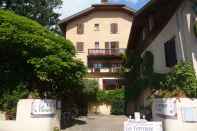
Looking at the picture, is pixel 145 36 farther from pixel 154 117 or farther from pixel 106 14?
pixel 106 14

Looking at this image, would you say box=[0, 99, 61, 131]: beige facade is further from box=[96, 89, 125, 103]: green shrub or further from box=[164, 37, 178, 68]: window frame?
box=[96, 89, 125, 103]: green shrub

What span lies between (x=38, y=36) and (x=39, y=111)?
4.12m

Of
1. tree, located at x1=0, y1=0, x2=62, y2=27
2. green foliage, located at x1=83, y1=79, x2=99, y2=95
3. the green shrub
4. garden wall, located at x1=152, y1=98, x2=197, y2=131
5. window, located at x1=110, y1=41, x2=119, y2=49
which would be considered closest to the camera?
garden wall, located at x1=152, y1=98, x2=197, y2=131

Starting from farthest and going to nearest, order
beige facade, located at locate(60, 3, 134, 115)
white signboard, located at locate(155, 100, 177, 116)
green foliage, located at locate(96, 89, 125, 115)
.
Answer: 1. beige facade, located at locate(60, 3, 134, 115)
2. green foliage, located at locate(96, 89, 125, 115)
3. white signboard, located at locate(155, 100, 177, 116)

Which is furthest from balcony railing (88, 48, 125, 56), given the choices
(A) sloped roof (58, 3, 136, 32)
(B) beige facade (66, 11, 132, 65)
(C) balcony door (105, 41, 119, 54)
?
(A) sloped roof (58, 3, 136, 32)

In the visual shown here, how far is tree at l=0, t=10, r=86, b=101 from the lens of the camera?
14977 mm

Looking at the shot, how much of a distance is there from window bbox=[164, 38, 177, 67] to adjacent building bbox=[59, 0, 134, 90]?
19.4m

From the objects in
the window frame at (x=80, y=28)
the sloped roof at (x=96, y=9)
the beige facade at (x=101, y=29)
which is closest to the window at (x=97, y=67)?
the beige facade at (x=101, y=29)

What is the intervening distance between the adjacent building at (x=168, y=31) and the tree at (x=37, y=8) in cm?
1538

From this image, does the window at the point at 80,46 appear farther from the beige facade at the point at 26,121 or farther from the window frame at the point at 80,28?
the beige facade at the point at 26,121

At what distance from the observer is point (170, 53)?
687 inches

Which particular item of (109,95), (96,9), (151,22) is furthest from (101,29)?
(151,22)

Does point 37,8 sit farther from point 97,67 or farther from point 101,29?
point 97,67

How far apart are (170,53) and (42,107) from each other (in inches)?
329
